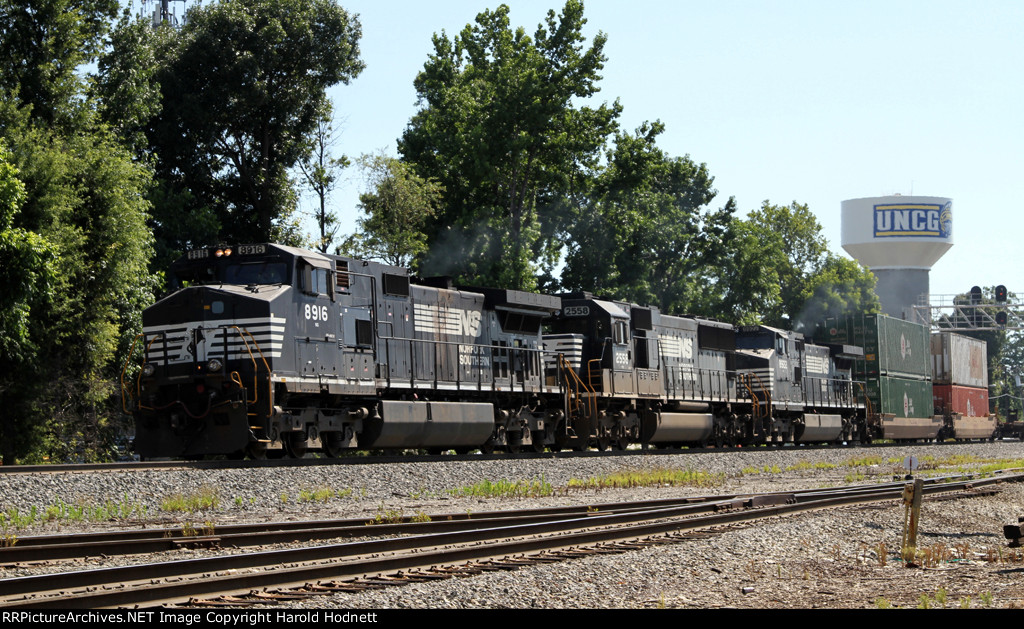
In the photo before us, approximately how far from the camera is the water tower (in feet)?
293

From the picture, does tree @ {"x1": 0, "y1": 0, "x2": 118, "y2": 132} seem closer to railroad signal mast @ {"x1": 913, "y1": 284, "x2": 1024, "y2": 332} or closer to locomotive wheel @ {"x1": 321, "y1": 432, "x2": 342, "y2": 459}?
locomotive wheel @ {"x1": 321, "y1": 432, "x2": 342, "y2": 459}

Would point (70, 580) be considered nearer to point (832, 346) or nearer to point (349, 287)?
point (349, 287)

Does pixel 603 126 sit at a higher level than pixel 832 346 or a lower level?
higher

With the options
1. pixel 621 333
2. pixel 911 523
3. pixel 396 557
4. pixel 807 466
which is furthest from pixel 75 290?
pixel 911 523

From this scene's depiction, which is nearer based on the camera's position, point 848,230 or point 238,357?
point 238,357

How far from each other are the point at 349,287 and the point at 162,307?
9.83 ft

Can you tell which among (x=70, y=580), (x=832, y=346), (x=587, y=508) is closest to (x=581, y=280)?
(x=832, y=346)

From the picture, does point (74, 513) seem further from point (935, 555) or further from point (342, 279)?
point (935, 555)

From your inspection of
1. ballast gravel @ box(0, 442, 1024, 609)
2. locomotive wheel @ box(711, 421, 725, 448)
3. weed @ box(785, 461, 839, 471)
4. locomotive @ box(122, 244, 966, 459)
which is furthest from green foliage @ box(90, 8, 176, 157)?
weed @ box(785, 461, 839, 471)

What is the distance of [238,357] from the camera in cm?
1647

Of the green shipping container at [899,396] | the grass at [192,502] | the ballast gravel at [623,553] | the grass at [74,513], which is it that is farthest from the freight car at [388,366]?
the green shipping container at [899,396]

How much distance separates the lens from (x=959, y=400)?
151 feet
